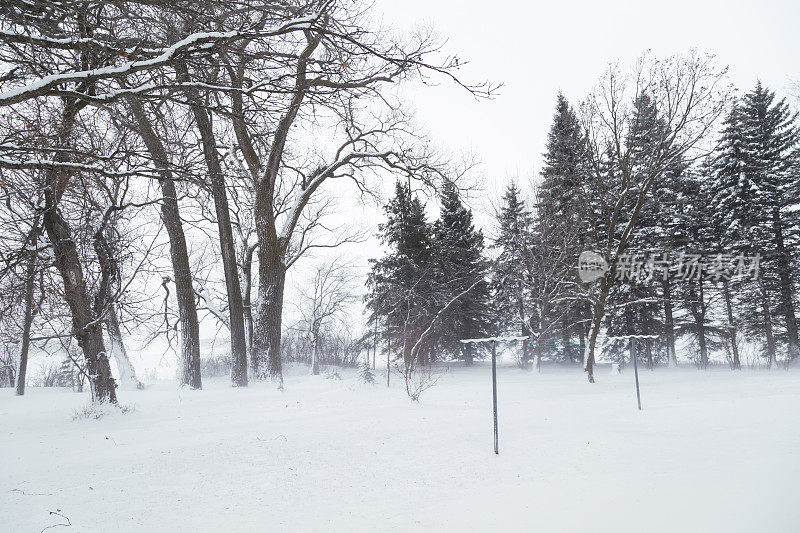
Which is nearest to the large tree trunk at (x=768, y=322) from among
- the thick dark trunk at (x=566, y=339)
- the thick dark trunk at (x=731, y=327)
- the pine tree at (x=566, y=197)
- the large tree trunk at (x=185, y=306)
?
the thick dark trunk at (x=731, y=327)

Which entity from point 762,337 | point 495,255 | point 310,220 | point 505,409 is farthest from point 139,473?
point 762,337

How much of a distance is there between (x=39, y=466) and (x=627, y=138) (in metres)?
16.7

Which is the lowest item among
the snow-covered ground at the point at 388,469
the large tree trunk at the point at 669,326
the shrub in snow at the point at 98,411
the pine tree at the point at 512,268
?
the snow-covered ground at the point at 388,469

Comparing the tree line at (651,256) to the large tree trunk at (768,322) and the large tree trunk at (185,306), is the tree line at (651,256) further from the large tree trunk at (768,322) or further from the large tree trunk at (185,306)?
the large tree trunk at (185,306)

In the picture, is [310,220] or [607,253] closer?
[607,253]

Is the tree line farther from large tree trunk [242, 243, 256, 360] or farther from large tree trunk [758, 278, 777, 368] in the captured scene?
large tree trunk [242, 243, 256, 360]

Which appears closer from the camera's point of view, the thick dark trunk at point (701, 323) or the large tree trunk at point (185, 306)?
the large tree trunk at point (185, 306)

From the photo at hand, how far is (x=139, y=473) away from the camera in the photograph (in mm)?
4406

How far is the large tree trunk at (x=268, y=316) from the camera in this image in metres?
11.1

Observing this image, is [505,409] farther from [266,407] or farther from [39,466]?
[39,466]

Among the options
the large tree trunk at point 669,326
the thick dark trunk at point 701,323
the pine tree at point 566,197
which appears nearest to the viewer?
the pine tree at point 566,197

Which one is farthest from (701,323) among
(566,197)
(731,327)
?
(566,197)

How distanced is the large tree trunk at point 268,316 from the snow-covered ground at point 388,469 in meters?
2.61

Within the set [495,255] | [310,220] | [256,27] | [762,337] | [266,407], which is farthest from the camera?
[495,255]
